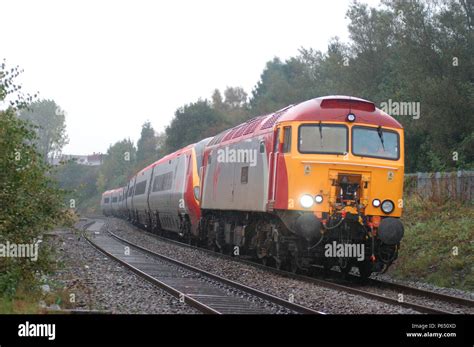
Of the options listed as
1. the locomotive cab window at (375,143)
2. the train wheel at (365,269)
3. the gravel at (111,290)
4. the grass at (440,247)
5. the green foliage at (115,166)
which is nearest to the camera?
the gravel at (111,290)

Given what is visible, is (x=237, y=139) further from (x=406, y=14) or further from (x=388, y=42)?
(x=388, y=42)

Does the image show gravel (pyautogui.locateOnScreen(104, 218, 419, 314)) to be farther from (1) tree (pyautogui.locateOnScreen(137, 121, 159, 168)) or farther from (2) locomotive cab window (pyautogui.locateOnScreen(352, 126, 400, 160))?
(1) tree (pyautogui.locateOnScreen(137, 121, 159, 168))

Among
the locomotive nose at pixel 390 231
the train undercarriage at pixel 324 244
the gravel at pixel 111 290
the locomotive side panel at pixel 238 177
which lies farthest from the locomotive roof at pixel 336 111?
the gravel at pixel 111 290

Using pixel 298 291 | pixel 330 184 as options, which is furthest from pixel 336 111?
pixel 298 291

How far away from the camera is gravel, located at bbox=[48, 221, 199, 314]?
1109 centimetres

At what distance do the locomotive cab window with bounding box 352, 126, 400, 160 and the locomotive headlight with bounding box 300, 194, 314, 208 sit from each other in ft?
4.37

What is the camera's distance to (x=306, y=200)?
14.7 meters

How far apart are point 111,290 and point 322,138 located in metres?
5.19

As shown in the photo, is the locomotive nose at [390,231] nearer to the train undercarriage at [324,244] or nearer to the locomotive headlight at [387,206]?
the train undercarriage at [324,244]

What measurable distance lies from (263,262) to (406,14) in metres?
24.4

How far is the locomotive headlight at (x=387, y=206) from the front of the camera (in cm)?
1497

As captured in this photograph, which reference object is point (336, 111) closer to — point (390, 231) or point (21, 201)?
point (390, 231)

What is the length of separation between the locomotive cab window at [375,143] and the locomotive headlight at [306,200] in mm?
1331
